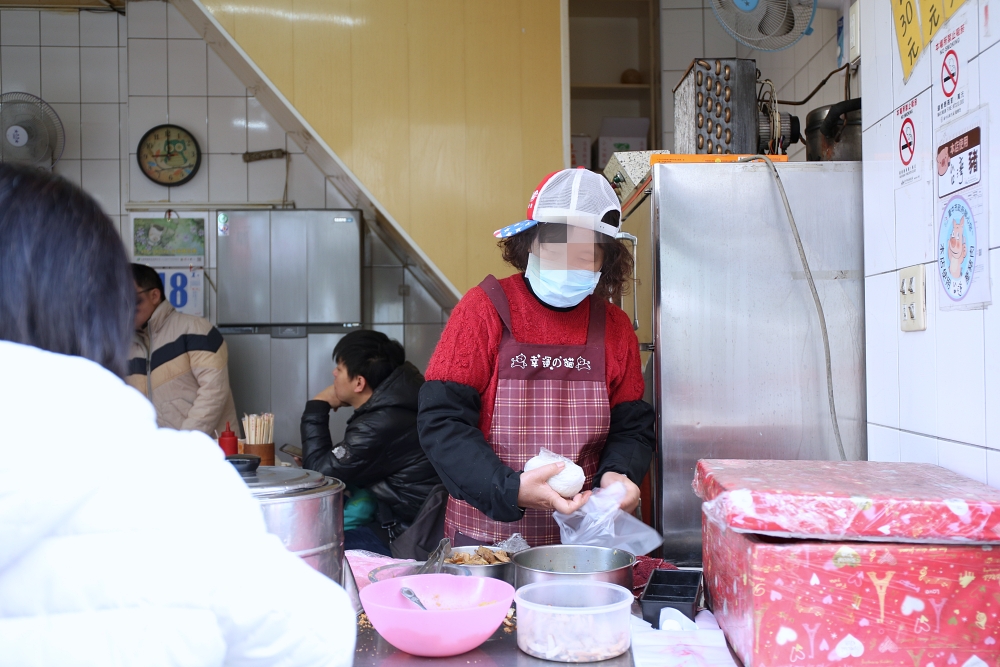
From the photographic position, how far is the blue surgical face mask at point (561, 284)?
1.85 m

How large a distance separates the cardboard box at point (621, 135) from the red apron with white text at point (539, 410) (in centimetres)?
267

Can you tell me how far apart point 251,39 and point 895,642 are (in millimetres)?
3180

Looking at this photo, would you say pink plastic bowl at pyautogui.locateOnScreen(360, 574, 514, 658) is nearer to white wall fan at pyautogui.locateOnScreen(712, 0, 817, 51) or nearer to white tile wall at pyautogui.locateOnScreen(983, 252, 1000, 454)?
white tile wall at pyautogui.locateOnScreen(983, 252, 1000, 454)

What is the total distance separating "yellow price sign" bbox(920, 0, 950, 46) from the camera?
1428 millimetres

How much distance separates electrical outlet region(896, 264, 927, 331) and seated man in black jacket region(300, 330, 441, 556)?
6.34ft

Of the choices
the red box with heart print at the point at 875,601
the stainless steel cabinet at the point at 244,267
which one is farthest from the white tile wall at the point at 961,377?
the stainless steel cabinet at the point at 244,267

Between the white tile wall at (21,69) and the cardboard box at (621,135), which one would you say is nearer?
the cardboard box at (621,135)

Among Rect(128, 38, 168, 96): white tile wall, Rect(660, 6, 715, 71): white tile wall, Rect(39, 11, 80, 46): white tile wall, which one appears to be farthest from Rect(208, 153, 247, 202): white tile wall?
Rect(660, 6, 715, 71): white tile wall

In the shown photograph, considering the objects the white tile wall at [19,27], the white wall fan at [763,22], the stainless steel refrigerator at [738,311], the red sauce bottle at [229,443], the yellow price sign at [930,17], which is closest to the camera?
the yellow price sign at [930,17]

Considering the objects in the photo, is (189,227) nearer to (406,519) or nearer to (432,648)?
(406,519)

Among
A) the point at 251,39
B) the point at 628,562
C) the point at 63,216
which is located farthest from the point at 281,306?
the point at 63,216

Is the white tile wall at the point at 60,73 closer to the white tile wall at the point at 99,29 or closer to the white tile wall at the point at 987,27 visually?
the white tile wall at the point at 99,29

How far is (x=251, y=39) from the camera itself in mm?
3277

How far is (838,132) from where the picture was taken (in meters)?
1.96
